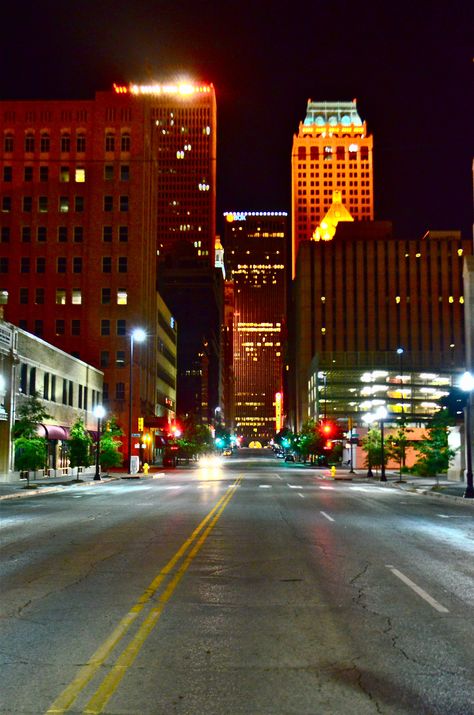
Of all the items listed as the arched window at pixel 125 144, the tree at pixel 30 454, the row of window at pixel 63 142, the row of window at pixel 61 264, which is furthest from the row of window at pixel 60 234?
the tree at pixel 30 454

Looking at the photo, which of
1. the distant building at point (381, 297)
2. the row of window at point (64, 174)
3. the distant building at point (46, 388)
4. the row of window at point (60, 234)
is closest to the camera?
the distant building at point (46, 388)

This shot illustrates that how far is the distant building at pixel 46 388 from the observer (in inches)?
1747

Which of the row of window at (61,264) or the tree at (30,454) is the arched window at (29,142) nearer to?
the row of window at (61,264)

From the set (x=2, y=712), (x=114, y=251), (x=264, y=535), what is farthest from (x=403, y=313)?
(x=2, y=712)

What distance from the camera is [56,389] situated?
185 ft

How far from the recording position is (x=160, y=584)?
1057 centimetres

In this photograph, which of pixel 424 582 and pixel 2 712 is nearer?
pixel 2 712

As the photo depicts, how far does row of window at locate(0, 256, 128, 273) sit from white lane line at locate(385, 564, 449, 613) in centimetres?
7844

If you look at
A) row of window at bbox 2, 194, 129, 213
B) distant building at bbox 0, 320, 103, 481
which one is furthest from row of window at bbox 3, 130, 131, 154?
distant building at bbox 0, 320, 103, 481

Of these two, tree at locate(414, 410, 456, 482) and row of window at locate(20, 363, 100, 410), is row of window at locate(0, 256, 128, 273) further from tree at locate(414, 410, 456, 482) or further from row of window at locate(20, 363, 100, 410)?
tree at locate(414, 410, 456, 482)

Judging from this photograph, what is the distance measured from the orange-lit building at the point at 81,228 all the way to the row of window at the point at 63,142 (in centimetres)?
12

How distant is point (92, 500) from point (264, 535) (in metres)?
15.1

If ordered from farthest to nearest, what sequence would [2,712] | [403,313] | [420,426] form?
[403,313]
[420,426]
[2,712]

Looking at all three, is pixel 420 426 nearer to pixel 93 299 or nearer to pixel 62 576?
pixel 93 299
